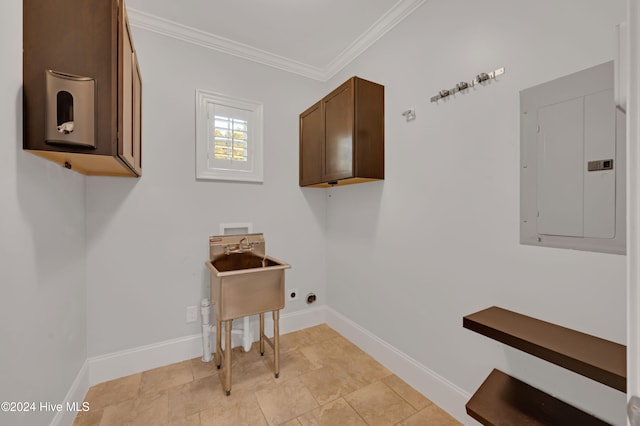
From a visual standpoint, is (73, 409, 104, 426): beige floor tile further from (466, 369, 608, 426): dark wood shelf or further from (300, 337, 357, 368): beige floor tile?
(466, 369, 608, 426): dark wood shelf

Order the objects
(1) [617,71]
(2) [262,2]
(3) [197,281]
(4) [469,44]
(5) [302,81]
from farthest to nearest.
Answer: (5) [302,81]
(3) [197,281]
(2) [262,2]
(4) [469,44]
(1) [617,71]

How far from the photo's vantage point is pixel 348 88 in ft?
6.71

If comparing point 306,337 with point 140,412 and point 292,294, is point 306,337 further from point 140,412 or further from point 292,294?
point 140,412

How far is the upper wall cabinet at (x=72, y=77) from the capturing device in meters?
1.10

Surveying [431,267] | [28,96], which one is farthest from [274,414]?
[28,96]

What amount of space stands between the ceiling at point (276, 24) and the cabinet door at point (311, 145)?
562 millimetres

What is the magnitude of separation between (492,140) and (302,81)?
2013mm

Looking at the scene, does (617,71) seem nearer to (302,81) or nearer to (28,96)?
(28,96)

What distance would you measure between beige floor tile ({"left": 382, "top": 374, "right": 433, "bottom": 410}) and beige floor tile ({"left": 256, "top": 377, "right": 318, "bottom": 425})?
22.5 inches

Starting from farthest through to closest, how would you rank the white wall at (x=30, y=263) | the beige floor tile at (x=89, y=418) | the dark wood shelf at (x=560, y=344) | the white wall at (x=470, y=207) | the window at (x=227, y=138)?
the window at (x=227, y=138) → the beige floor tile at (x=89, y=418) → the white wall at (x=470, y=207) → the white wall at (x=30, y=263) → the dark wood shelf at (x=560, y=344)

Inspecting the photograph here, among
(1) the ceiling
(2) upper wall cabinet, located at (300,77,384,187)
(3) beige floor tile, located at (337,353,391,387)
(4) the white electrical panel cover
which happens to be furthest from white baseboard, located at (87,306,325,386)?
(1) the ceiling

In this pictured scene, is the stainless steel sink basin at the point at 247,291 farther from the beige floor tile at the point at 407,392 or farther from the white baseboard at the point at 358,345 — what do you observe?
the beige floor tile at the point at 407,392

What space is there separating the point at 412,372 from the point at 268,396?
3.32 ft

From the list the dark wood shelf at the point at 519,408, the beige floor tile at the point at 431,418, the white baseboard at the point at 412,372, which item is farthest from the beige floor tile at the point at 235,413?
the dark wood shelf at the point at 519,408
